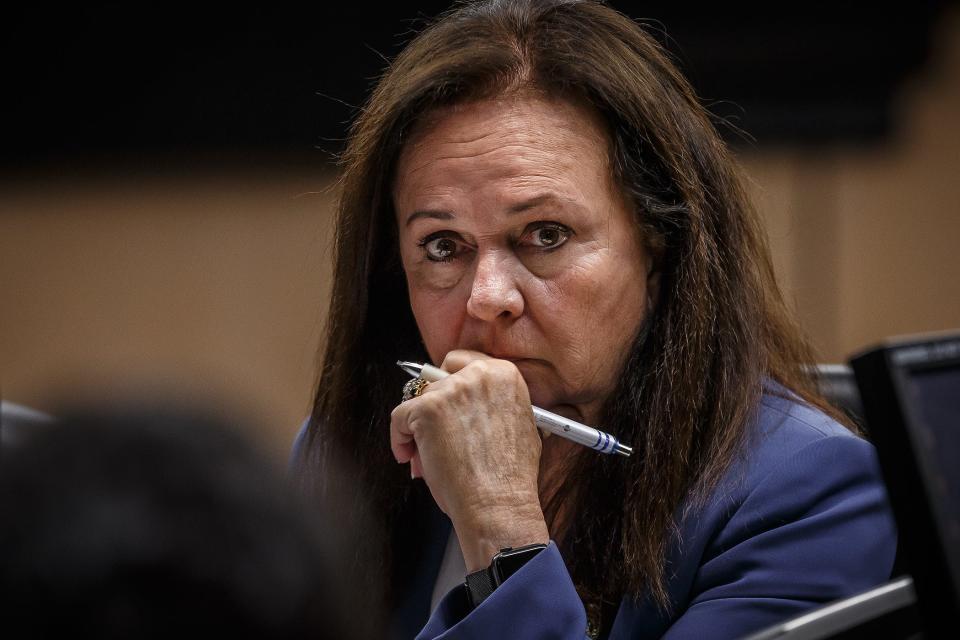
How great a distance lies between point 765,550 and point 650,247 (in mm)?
530

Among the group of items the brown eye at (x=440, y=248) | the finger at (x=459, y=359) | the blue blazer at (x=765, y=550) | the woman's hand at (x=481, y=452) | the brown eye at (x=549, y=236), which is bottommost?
the blue blazer at (x=765, y=550)

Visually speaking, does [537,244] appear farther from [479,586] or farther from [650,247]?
[479,586]

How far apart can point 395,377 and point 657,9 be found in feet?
9.44

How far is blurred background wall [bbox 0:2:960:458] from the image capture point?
461 cm

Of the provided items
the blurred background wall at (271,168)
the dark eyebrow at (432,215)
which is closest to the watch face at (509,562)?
the dark eyebrow at (432,215)

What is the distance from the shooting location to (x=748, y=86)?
4645 millimetres

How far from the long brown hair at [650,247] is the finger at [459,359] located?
0.25 meters

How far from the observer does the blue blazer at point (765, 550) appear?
153cm

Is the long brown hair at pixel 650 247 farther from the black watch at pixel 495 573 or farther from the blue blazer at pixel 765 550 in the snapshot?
the black watch at pixel 495 573

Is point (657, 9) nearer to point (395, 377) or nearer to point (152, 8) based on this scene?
point (152, 8)

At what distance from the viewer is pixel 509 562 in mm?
1529

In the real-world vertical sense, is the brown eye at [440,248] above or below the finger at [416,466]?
above

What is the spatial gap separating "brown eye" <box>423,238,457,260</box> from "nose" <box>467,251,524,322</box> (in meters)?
0.08

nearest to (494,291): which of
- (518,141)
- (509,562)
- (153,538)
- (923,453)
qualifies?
(518,141)
